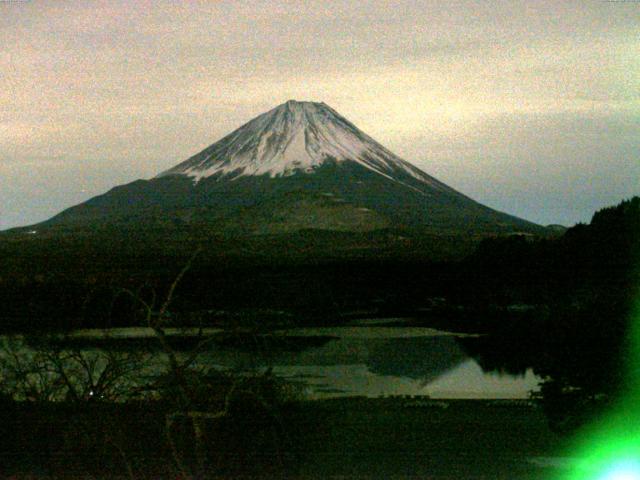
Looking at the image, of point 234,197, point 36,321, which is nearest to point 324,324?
point 36,321

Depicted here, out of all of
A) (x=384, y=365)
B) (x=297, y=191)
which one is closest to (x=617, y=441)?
(x=384, y=365)

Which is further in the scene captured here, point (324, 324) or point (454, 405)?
point (324, 324)

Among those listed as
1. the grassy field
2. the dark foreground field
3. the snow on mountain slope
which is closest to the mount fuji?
the snow on mountain slope

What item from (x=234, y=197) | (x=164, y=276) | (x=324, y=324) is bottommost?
(x=324, y=324)

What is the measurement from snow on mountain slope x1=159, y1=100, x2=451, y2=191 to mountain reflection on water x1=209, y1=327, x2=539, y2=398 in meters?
→ 57.9

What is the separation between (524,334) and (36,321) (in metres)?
9.12

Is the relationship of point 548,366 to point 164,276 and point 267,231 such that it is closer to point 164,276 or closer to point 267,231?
point 164,276

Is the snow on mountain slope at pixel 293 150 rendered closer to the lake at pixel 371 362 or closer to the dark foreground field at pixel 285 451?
the lake at pixel 371 362

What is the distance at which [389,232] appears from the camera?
5369 centimetres

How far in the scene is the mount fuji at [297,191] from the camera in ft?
188

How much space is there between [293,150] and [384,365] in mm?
69546

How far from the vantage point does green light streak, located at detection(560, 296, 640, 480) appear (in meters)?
5.86

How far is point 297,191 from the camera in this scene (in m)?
67.9

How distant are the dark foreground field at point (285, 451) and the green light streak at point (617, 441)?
265 millimetres
